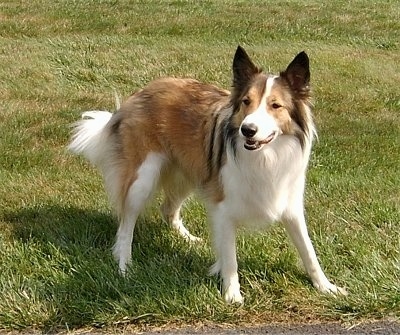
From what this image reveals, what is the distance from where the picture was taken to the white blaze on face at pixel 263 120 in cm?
337

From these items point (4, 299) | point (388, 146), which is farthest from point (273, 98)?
point (388, 146)

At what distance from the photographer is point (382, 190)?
5.45 metres

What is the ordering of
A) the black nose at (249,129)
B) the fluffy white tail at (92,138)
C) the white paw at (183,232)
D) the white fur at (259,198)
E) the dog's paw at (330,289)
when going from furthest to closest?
the fluffy white tail at (92,138)
the white paw at (183,232)
the dog's paw at (330,289)
the white fur at (259,198)
the black nose at (249,129)

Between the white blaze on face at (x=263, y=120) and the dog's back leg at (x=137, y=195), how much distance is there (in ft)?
4.03

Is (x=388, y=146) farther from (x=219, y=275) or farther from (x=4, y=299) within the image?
(x=4, y=299)

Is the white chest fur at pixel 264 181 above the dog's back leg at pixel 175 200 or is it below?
above

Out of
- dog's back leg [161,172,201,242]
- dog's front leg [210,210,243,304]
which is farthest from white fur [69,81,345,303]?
dog's back leg [161,172,201,242]

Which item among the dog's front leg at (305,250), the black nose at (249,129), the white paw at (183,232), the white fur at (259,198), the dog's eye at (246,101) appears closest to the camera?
the black nose at (249,129)

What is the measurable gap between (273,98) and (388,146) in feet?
11.9

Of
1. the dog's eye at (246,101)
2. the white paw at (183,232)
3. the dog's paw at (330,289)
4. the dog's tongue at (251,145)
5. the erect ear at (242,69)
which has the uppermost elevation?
the erect ear at (242,69)

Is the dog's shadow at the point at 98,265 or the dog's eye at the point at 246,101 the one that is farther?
the dog's shadow at the point at 98,265

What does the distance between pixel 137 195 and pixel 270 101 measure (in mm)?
1419

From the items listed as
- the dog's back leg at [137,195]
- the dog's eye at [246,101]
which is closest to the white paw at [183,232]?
the dog's back leg at [137,195]

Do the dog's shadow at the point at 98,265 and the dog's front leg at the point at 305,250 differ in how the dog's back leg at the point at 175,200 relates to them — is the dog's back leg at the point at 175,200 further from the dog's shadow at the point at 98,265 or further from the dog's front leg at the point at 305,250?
the dog's front leg at the point at 305,250
